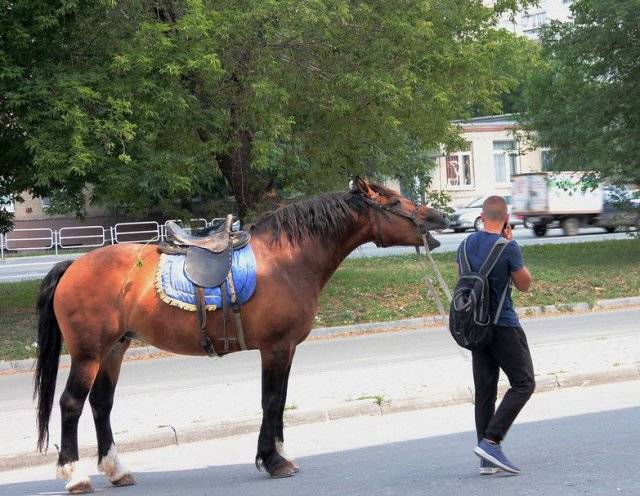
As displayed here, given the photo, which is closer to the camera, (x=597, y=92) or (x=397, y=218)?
(x=397, y=218)

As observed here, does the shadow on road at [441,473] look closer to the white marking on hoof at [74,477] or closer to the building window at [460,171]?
the white marking on hoof at [74,477]

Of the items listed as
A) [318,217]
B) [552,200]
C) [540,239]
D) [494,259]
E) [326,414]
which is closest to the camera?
[494,259]

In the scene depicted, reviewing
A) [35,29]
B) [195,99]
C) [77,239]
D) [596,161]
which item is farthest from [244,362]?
[77,239]

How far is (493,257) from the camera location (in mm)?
6746

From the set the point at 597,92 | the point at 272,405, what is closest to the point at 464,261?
the point at 272,405

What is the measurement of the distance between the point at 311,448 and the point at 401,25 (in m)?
11.3

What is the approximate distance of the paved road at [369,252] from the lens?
30.8 meters

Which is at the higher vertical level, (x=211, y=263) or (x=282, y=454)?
(x=211, y=263)

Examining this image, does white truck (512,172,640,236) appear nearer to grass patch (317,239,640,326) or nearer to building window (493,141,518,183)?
grass patch (317,239,640,326)

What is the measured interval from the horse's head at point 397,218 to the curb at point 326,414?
2.47 meters

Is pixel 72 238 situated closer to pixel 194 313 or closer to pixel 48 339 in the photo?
pixel 48 339

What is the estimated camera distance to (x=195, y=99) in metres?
17.0

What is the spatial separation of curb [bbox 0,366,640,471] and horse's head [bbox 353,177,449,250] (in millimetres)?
2465

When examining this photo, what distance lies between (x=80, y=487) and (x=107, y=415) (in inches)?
25.2
